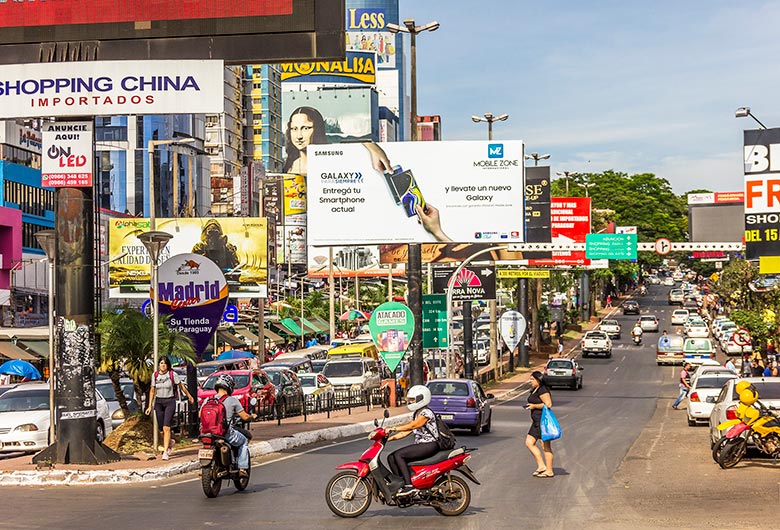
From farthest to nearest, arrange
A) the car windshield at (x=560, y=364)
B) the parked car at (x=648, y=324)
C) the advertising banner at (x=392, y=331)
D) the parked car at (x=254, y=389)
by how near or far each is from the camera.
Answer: the parked car at (x=648, y=324), the car windshield at (x=560, y=364), the advertising banner at (x=392, y=331), the parked car at (x=254, y=389)

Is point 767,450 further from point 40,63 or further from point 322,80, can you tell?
point 322,80

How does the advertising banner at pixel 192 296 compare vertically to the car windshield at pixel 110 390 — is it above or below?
above

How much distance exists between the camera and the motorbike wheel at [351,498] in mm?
14703

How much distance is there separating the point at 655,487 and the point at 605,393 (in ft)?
115

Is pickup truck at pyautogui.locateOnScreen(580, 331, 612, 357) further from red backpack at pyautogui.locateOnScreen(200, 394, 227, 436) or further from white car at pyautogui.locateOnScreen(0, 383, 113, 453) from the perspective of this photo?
red backpack at pyautogui.locateOnScreen(200, 394, 227, 436)

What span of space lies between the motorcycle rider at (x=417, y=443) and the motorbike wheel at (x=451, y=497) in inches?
15.2

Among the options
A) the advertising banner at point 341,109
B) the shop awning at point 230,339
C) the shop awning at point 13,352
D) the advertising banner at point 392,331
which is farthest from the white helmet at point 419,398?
the advertising banner at point 341,109

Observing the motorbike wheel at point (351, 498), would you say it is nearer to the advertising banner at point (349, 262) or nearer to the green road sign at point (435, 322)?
the green road sign at point (435, 322)

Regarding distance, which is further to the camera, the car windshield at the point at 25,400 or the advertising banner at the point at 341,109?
the advertising banner at the point at 341,109

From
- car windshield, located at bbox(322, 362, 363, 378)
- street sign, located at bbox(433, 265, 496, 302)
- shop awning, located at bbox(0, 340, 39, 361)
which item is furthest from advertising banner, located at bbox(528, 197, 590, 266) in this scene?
shop awning, located at bbox(0, 340, 39, 361)

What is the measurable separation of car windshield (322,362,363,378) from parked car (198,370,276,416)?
736 cm

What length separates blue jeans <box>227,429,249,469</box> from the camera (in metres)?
17.3

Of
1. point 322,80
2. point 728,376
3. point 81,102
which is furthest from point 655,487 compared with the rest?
point 322,80

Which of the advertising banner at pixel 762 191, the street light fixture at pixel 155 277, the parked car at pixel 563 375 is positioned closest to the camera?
the street light fixture at pixel 155 277
